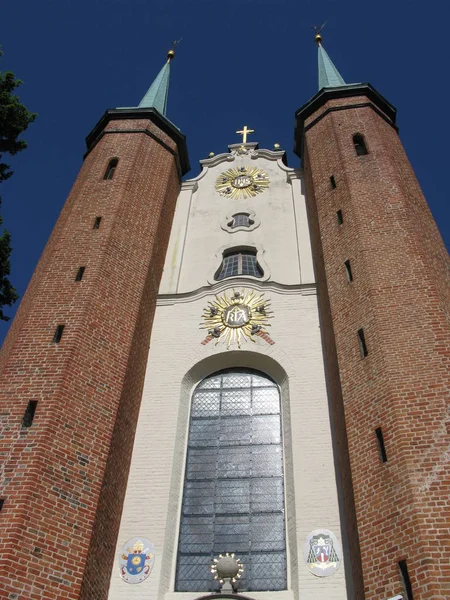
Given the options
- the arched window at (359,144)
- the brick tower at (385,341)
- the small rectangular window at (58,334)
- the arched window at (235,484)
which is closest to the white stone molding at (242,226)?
the brick tower at (385,341)

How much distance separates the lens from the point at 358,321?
13.0 metres

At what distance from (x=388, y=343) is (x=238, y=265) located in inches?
270

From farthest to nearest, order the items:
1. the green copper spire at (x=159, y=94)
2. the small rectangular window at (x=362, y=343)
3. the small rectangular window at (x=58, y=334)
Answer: the green copper spire at (x=159, y=94) < the small rectangular window at (x=58, y=334) < the small rectangular window at (x=362, y=343)

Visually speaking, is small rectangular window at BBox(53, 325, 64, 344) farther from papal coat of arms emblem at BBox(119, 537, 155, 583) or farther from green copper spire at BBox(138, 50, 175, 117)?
green copper spire at BBox(138, 50, 175, 117)

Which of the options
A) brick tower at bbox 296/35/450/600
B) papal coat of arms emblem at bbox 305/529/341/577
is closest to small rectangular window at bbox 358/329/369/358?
brick tower at bbox 296/35/450/600

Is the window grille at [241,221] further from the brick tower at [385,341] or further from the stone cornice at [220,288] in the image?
the stone cornice at [220,288]

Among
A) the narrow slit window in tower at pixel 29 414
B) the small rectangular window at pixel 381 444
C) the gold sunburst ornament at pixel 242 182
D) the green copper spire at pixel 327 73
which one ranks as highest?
the green copper spire at pixel 327 73

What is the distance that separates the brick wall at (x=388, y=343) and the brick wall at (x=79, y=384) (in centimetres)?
438

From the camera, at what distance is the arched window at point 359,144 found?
60.3 ft

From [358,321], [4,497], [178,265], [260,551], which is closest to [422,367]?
[358,321]

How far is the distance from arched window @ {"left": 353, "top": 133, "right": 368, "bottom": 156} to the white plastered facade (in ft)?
7.87

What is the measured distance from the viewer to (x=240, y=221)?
1980 cm

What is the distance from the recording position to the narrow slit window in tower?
1131 centimetres

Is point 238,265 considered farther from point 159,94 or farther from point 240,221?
point 159,94
